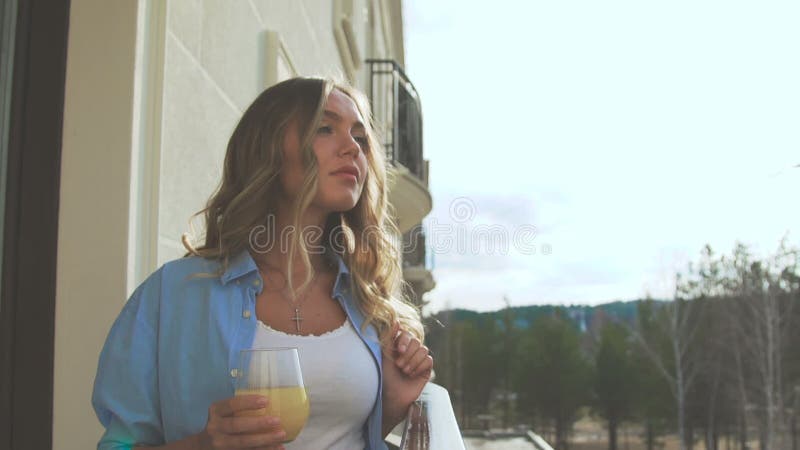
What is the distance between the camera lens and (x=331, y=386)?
1557mm

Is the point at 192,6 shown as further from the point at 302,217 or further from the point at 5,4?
the point at 302,217

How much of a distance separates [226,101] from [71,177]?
112 cm

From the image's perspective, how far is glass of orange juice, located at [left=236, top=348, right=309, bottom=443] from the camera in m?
1.18

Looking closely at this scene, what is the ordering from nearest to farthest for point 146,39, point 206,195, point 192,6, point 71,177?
point 71,177 → point 146,39 → point 192,6 → point 206,195

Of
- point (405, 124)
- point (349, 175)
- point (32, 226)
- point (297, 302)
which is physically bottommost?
point (297, 302)

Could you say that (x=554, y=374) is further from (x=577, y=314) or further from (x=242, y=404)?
(x=242, y=404)

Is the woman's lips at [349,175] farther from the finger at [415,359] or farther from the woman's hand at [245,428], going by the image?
the woman's hand at [245,428]

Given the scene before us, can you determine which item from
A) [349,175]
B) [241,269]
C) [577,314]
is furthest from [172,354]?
[577,314]

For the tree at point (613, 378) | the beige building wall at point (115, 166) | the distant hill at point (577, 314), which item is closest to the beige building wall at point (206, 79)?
the beige building wall at point (115, 166)

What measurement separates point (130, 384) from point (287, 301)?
446 mm

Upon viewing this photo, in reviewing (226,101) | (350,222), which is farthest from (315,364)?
(226,101)

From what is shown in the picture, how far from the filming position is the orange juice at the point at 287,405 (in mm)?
1175

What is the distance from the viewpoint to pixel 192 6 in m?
2.41

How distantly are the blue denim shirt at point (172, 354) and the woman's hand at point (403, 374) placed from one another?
0.36m
